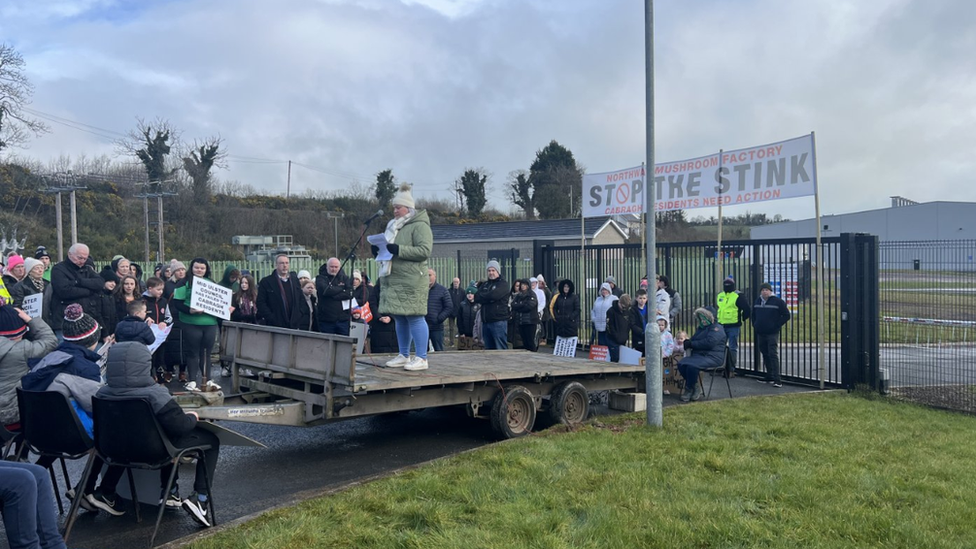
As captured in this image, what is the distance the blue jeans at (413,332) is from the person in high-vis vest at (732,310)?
6.22 metres

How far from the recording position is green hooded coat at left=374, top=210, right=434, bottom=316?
7.67m

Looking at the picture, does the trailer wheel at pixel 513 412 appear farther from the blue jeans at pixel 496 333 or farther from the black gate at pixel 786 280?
the blue jeans at pixel 496 333

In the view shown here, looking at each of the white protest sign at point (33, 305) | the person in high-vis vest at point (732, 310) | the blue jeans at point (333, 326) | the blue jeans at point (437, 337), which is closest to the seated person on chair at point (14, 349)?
the white protest sign at point (33, 305)

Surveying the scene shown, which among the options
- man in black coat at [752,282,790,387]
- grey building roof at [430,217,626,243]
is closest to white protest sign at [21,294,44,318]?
man in black coat at [752,282,790,387]

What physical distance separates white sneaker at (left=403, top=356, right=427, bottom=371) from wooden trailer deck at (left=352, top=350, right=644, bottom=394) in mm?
91

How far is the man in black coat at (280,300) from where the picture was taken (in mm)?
10695

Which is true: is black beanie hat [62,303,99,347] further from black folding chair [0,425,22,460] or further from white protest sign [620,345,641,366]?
white protest sign [620,345,641,366]

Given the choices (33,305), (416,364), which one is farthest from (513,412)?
(33,305)

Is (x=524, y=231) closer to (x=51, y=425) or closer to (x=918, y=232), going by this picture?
(x=918, y=232)

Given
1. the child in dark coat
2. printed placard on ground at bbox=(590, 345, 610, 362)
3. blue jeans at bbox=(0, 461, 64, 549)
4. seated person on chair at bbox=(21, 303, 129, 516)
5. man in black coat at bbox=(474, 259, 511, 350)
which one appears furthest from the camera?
man in black coat at bbox=(474, 259, 511, 350)

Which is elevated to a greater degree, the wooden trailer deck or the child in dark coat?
the child in dark coat

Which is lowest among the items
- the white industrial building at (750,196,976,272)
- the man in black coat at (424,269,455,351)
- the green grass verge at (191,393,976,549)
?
the green grass verge at (191,393,976,549)

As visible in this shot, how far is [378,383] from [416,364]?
1226 millimetres

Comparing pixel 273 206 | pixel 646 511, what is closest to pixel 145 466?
pixel 646 511
